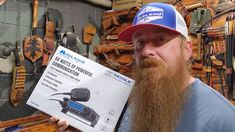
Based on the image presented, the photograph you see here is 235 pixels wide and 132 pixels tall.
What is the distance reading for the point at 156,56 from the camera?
843mm

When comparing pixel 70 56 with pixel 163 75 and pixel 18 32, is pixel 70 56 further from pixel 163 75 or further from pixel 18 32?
pixel 18 32

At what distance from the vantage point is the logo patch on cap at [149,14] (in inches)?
33.2

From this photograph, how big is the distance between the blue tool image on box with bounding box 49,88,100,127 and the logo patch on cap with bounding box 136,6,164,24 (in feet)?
1.24

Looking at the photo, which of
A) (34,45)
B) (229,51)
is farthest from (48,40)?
(229,51)

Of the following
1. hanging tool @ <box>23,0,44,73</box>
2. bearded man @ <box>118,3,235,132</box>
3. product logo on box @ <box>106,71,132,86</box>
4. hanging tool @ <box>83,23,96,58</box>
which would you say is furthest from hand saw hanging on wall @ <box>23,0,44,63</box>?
bearded man @ <box>118,3,235,132</box>

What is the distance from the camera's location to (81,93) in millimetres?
1062

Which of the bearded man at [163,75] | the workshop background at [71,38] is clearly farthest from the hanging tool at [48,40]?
the bearded man at [163,75]

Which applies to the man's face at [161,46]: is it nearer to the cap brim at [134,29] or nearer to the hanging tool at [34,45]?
the cap brim at [134,29]

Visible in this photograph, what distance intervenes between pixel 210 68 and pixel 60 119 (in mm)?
1354

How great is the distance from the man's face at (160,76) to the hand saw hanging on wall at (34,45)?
4.46 ft

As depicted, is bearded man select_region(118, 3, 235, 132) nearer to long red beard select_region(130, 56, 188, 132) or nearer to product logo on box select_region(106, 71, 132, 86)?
long red beard select_region(130, 56, 188, 132)

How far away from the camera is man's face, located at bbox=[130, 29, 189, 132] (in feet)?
2.76

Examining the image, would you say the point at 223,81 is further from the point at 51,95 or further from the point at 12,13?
the point at 12,13

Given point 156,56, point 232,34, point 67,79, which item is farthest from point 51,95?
point 232,34
